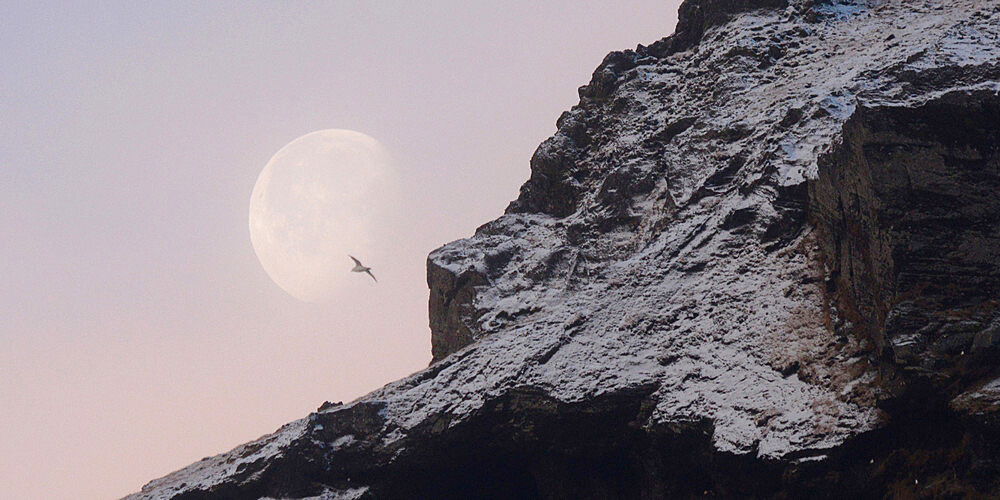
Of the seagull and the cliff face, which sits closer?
the cliff face

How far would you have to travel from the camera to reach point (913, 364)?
1276 cm

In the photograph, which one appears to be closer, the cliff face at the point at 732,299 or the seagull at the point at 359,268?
the cliff face at the point at 732,299

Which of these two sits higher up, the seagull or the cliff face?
the seagull

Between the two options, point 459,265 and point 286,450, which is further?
point 459,265

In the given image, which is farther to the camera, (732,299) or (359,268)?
(359,268)

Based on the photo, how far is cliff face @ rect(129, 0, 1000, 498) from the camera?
13234mm

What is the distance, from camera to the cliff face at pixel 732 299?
13.2m

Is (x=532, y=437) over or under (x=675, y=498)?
over

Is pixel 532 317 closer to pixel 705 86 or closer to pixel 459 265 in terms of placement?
pixel 459 265

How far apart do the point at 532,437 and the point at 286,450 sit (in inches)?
224

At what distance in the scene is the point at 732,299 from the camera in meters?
17.7

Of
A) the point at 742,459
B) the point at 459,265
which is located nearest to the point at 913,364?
the point at 742,459

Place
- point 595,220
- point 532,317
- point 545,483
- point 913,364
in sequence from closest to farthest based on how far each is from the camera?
point 913,364
point 545,483
point 532,317
point 595,220

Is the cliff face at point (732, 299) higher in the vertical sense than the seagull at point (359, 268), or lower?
lower
